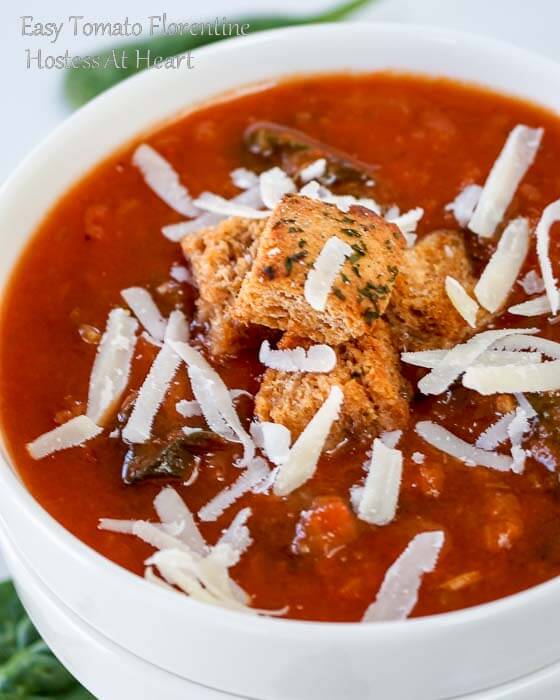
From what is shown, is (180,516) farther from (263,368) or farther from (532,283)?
(532,283)

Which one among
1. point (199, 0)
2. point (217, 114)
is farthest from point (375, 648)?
point (199, 0)

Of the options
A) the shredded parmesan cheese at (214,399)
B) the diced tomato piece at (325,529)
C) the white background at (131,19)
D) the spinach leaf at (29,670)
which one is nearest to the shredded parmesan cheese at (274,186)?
the shredded parmesan cheese at (214,399)

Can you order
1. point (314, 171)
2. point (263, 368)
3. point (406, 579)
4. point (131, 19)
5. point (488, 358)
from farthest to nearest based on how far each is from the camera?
1. point (131, 19)
2. point (314, 171)
3. point (263, 368)
4. point (488, 358)
5. point (406, 579)

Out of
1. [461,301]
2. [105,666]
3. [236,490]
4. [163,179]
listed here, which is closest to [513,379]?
[461,301]

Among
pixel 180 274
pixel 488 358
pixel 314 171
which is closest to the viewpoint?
pixel 488 358

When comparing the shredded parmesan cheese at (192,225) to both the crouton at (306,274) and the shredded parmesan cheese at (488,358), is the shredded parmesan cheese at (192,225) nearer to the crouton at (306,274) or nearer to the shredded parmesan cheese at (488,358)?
the crouton at (306,274)

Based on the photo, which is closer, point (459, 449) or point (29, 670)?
point (459, 449)
